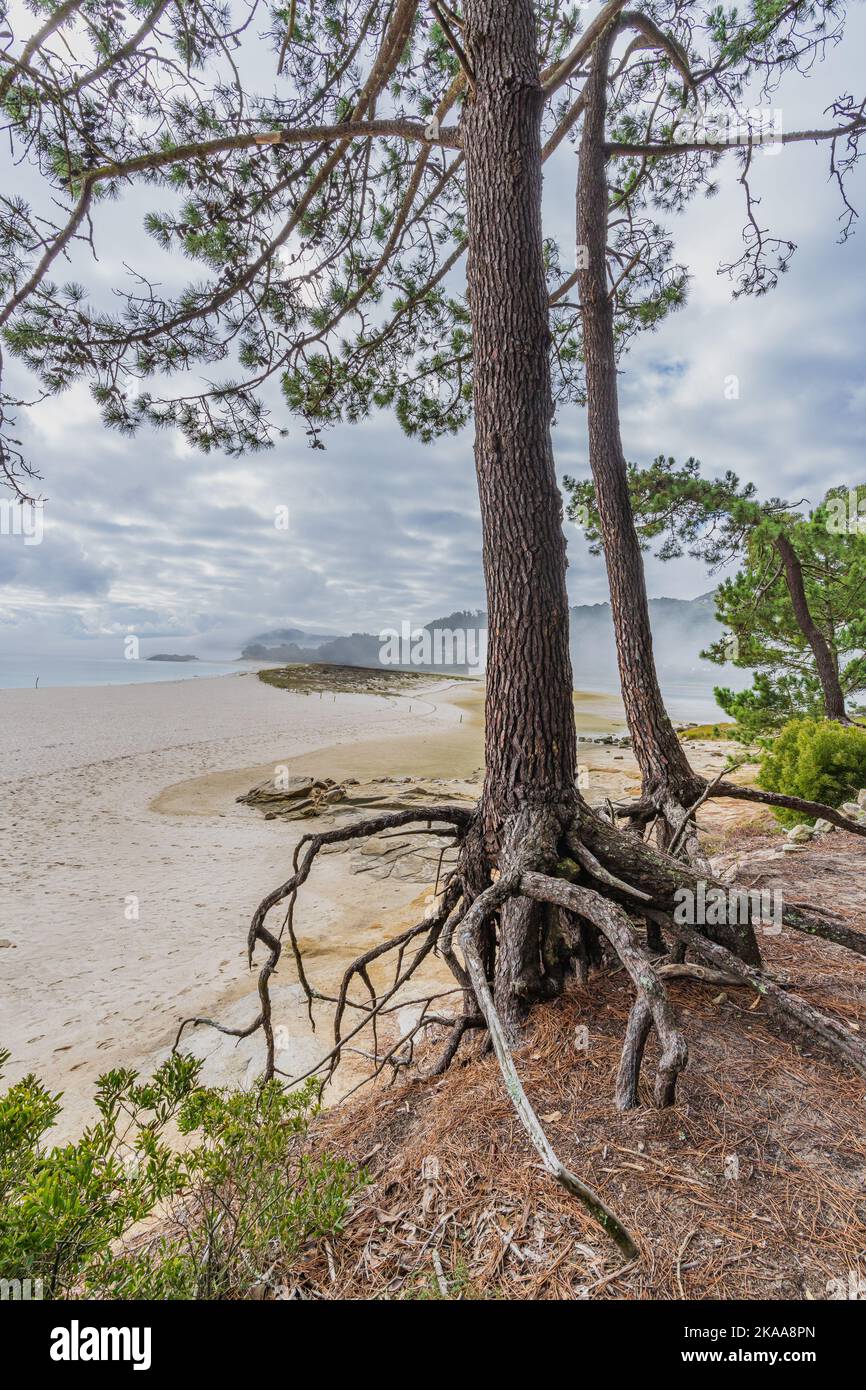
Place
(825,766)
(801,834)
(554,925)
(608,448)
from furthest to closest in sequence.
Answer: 1. (825,766)
2. (801,834)
3. (608,448)
4. (554,925)

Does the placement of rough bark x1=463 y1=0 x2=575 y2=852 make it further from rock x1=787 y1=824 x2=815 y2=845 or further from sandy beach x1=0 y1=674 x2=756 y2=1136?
rock x1=787 y1=824 x2=815 y2=845

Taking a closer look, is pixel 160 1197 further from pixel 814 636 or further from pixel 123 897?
pixel 814 636

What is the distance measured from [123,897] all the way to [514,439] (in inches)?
228

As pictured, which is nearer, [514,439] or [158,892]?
[514,439]

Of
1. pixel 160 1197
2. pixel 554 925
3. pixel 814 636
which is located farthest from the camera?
pixel 814 636

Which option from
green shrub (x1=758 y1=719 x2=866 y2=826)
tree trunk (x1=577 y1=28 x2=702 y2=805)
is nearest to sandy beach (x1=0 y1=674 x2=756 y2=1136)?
tree trunk (x1=577 y1=28 x2=702 y2=805)

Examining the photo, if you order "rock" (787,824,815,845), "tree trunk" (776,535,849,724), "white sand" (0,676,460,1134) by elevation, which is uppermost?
"tree trunk" (776,535,849,724)

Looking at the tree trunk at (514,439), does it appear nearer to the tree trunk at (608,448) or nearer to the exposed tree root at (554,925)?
the exposed tree root at (554,925)

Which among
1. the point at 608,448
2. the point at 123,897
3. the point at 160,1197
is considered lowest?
the point at 123,897

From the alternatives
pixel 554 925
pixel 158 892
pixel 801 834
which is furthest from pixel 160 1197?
pixel 801 834

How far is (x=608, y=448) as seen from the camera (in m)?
4.24

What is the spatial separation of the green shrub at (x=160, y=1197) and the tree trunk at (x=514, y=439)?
3.69 feet

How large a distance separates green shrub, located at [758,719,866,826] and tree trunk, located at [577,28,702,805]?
2.76m

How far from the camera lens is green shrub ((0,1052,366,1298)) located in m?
1.08
